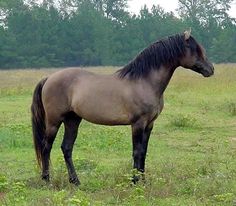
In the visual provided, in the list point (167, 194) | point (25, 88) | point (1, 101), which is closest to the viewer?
point (167, 194)

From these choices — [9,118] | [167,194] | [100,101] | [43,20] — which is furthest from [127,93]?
[43,20]

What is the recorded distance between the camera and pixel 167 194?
22.0ft

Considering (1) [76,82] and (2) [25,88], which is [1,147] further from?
(2) [25,88]

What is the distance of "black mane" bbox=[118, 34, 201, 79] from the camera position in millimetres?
7336

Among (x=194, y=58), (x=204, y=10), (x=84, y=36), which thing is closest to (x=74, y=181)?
(x=194, y=58)

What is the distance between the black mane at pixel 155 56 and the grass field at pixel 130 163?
4.31 ft

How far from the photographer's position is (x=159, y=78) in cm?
738

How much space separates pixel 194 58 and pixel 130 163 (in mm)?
1724

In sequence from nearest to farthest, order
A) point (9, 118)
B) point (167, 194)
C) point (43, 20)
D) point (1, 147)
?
point (167, 194)
point (1, 147)
point (9, 118)
point (43, 20)

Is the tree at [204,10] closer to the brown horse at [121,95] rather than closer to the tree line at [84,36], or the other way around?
the tree line at [84,36]

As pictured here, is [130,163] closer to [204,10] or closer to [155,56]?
[155,56]

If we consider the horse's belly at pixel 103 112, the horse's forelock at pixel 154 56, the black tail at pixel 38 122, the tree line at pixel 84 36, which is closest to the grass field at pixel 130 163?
the black tail at pixel 38 122

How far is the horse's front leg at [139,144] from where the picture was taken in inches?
280

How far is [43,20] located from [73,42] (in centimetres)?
322
